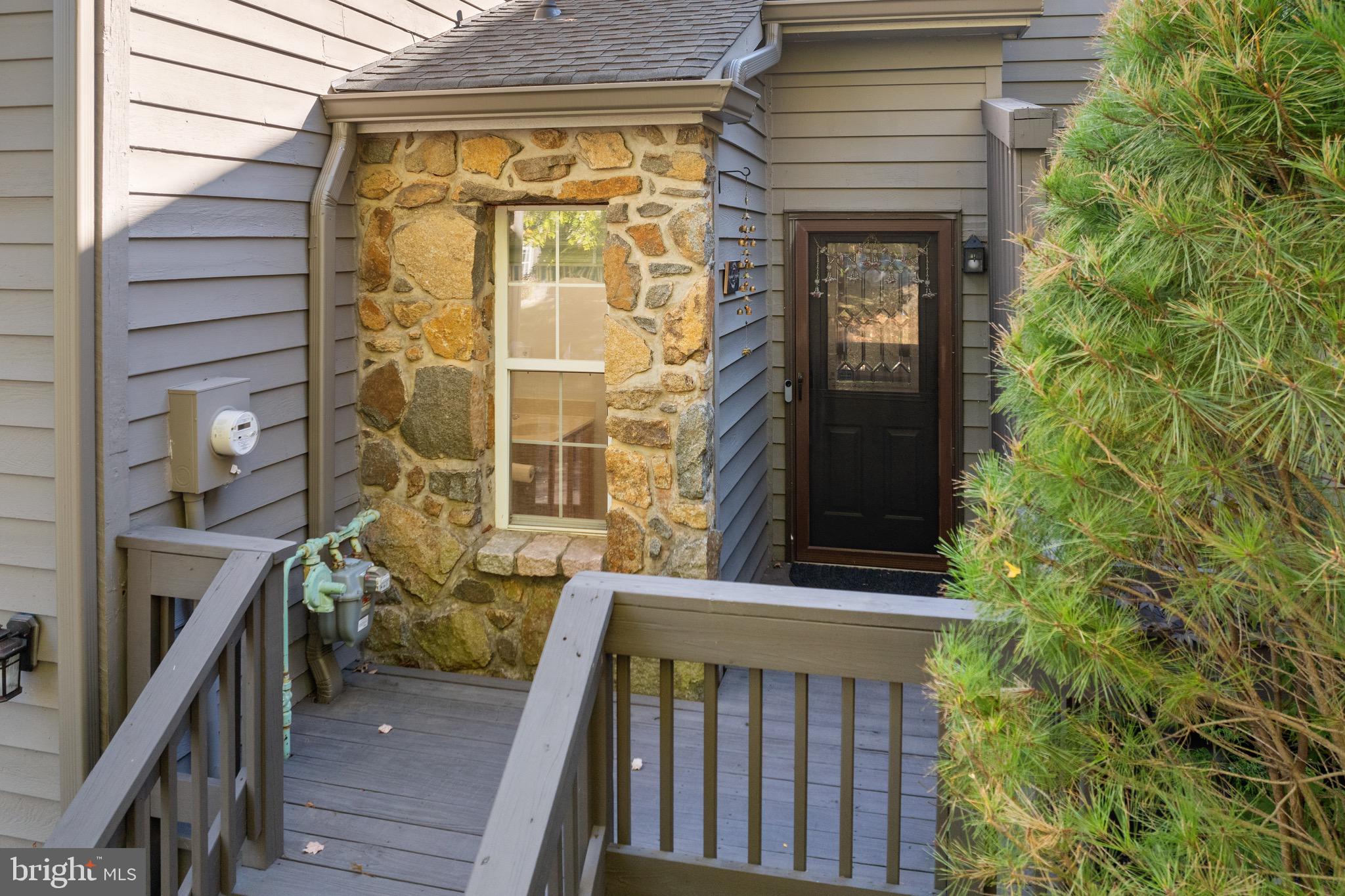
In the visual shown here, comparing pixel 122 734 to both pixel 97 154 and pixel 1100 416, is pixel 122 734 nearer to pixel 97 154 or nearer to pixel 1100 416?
pixel 97 154

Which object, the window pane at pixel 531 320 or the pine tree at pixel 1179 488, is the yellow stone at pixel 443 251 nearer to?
the window pane at pixel 531 320

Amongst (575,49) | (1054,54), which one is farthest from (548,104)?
(1054,54)

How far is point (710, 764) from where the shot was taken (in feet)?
7.82

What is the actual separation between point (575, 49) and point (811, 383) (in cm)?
250

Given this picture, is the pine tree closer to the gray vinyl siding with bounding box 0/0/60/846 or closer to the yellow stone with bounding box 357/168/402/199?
the gray vinyl siding with bounding box 0/0/60/846

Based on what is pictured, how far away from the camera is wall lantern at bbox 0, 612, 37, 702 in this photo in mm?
3170

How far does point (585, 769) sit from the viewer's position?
2.32 meters

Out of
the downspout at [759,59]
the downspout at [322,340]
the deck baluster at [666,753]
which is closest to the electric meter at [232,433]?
the downspout at [322,340]

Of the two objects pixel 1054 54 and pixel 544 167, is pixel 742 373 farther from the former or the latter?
pixel 1054 54

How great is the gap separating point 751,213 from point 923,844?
3436 mm

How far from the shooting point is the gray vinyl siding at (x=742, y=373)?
471cm

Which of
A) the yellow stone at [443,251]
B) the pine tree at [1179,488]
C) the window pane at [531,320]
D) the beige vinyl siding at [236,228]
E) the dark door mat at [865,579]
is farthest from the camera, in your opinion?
the dark door mat at [865,579]

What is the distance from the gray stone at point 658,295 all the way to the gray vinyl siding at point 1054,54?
123 inches

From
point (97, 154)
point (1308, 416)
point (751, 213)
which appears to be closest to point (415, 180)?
point (97, 154)
